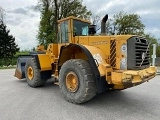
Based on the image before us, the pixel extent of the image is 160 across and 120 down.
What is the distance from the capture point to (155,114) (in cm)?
409

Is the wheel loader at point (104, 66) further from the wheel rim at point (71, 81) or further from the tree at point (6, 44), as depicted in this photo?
the tree at point (6, 44)

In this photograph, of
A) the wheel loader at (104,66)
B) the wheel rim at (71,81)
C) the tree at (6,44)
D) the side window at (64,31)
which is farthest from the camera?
the tree at (6,44)

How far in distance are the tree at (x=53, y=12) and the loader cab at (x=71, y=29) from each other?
18.4 metres

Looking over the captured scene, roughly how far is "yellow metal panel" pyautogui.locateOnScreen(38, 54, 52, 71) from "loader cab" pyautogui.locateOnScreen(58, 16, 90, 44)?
0.79 metres

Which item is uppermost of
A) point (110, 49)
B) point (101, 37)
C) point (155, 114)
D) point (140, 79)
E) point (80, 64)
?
point (101, 37)

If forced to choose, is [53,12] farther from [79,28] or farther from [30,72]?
[79,28]

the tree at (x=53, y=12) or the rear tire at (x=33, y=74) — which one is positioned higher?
the tree at (x=53, y=12)

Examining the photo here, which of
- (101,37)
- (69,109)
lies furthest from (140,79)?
(69,109)

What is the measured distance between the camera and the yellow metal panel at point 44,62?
646 centimetres

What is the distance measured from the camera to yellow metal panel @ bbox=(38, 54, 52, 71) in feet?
21.2

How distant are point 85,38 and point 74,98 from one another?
5.51 ft

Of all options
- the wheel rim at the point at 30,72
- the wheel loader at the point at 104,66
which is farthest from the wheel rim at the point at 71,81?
the wheel rim at the point at 30,72

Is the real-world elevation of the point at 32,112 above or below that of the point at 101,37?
below

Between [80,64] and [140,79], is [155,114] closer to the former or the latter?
[140,79]
